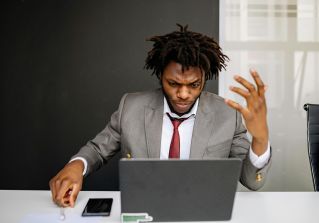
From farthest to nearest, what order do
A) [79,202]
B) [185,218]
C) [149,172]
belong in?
[79,202] < [185,218] < [149,172]

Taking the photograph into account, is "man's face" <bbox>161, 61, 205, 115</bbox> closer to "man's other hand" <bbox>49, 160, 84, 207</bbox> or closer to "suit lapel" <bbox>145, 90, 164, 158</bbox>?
"suit lapel" <bbox>145, 90, 164, 158</bbox>

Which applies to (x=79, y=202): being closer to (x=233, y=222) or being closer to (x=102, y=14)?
(x=233, y=222)

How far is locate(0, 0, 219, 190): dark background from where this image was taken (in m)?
2.95

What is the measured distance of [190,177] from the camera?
39.0 inches

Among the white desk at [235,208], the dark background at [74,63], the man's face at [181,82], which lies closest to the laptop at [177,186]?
the white desk at [235,208]

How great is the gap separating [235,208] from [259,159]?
24 cm

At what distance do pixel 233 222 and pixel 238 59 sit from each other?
6.76ft

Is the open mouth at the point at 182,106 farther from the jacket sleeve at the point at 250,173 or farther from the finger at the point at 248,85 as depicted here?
the finger at the point at 248,85

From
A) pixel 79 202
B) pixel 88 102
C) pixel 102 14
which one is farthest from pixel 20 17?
pixel 79 202

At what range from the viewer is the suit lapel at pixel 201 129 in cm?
168

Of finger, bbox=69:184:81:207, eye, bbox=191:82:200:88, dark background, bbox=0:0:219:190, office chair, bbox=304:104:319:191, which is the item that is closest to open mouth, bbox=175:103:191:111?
eye, bbox=191:82:200:88

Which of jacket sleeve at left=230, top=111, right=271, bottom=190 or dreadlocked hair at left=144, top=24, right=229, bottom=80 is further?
dreadlocked hair at left=144, top=24, right=229, bottom=80

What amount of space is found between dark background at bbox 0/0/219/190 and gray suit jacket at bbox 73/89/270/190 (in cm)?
111

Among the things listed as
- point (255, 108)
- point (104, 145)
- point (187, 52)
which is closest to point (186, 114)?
point (187, 52)
